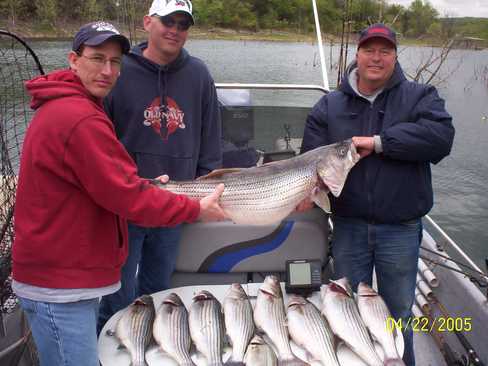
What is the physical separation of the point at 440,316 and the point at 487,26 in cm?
5983

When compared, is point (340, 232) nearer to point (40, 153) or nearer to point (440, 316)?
point (440, 316)

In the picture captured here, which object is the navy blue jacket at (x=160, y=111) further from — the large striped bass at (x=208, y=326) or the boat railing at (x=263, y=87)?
the boat railing at (x=263, y=87)

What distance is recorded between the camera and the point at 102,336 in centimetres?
270

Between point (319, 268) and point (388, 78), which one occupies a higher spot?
point (388, 78)

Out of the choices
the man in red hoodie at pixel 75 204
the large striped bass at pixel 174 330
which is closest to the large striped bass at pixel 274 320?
the large striped bass at pixel 174 330

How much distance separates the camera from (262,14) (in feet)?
69.6

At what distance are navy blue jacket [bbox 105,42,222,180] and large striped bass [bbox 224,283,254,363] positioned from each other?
901mm

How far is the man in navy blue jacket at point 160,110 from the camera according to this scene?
3.14 meters

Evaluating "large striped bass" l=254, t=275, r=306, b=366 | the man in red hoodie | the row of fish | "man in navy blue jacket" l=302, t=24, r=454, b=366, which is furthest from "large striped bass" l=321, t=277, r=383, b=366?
the man in red hoodie

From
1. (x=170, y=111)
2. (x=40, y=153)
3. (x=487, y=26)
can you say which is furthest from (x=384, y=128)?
(x=487, y=26)

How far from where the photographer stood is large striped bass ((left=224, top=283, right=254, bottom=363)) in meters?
2.61

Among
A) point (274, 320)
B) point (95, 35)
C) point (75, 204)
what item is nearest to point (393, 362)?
point (274, 320)

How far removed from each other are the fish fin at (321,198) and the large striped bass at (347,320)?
51 centimetres
